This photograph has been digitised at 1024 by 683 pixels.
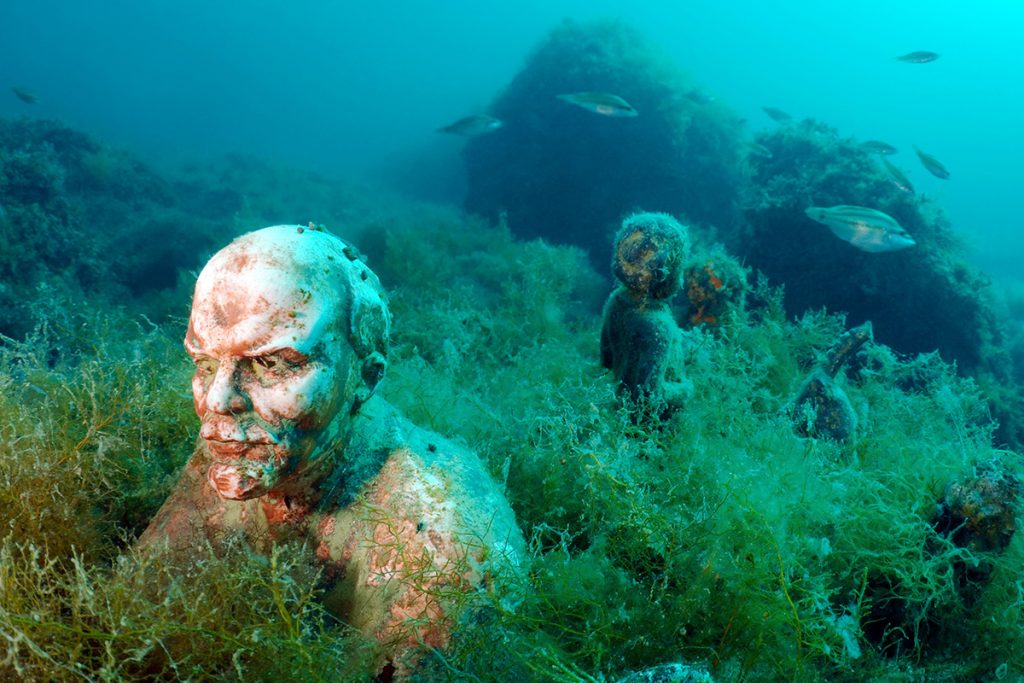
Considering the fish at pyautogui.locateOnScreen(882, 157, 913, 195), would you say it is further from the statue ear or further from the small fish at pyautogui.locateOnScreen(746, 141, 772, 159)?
the statue ear

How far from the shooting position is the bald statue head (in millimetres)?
1624

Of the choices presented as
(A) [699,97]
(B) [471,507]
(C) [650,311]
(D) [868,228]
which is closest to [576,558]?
(B) [471,507]

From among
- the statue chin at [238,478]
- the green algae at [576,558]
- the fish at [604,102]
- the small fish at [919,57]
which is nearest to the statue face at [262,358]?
the statue chin at [238,478]

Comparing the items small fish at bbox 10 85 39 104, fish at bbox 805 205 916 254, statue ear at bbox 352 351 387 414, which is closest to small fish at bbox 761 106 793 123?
fish at bbox 805 205 916 254

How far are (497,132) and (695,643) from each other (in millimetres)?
17771

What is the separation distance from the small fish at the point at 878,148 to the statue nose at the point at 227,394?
458 inches

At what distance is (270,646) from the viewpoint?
1.45m

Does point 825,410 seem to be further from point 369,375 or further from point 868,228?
point 868,228

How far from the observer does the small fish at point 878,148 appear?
10273 millimetres

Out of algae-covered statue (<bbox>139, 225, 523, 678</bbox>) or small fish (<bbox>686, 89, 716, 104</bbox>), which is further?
small fish (<bbox>686, 89, 716, 104</bbox>)

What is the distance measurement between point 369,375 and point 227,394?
0.45m

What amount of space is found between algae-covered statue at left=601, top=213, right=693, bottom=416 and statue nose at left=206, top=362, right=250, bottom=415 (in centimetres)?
225

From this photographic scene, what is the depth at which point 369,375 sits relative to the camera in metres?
1.94

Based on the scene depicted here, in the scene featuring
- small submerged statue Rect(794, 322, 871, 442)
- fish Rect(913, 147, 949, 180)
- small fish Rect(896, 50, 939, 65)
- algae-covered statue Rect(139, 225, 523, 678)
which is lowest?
small submerged statue Rect(794, 322, 871, 442)
